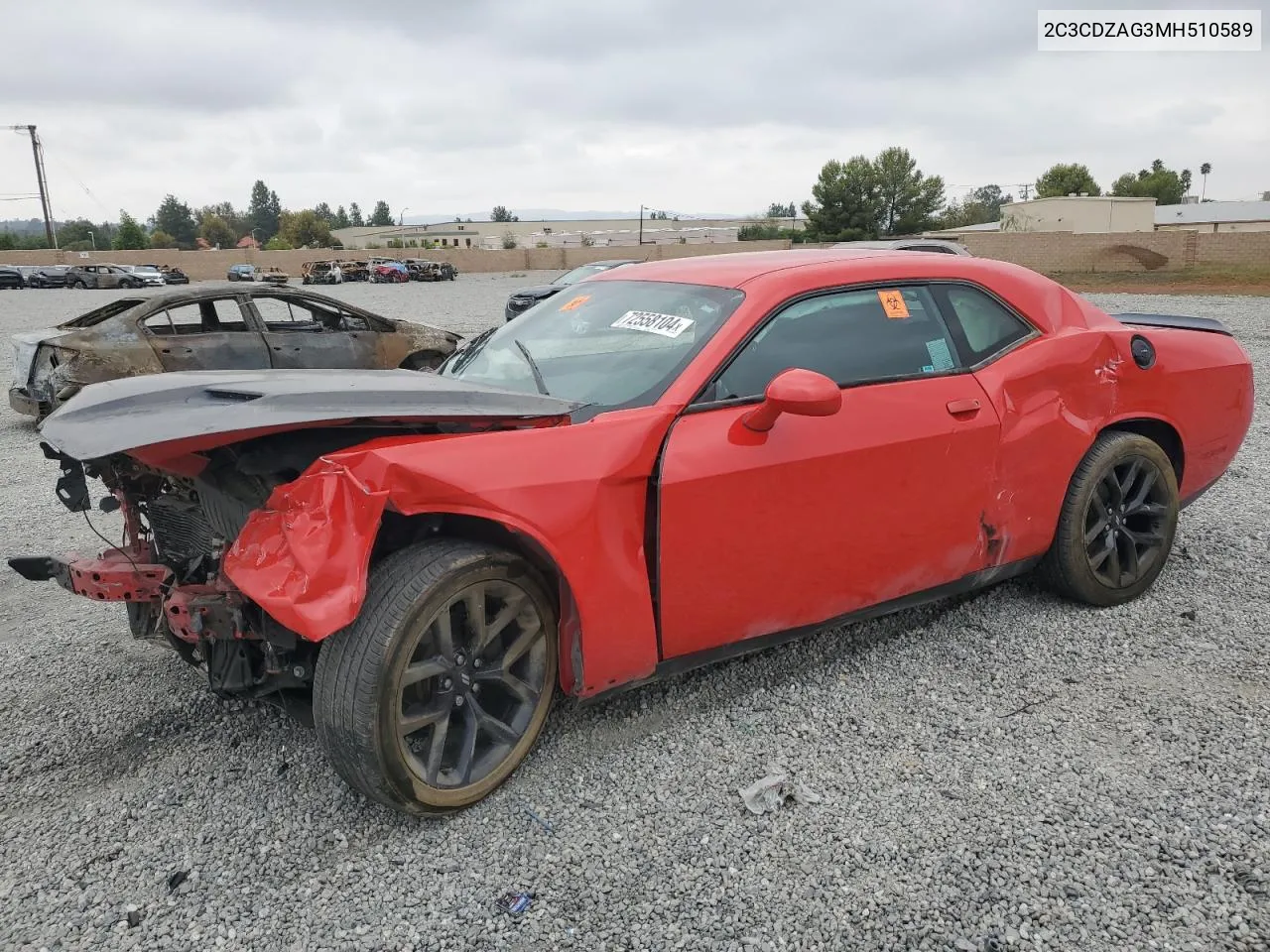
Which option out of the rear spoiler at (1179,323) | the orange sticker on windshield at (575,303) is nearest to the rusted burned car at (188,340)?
the orange sticker on windshield at (575,303)

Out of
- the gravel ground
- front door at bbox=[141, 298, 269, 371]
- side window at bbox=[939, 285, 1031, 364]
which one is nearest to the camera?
the gravel ground

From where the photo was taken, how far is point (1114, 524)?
3.77m

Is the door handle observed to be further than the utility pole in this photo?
No

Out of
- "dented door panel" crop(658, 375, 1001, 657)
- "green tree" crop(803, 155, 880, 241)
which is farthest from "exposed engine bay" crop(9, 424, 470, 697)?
"green tree" crop(803, 155, 880, 241)

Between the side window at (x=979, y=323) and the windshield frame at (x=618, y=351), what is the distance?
3.10ft

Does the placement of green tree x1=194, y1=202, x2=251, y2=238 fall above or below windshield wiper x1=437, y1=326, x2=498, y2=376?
above

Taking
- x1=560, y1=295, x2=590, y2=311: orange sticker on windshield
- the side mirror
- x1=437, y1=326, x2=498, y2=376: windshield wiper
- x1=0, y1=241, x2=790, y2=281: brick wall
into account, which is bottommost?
the side mirror

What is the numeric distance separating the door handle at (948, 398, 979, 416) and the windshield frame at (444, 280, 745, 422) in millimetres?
865

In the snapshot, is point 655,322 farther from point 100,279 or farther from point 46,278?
point 46,278

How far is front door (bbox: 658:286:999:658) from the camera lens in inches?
106

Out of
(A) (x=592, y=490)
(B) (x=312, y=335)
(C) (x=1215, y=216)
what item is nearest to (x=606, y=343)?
(A) (x=592, y=490)

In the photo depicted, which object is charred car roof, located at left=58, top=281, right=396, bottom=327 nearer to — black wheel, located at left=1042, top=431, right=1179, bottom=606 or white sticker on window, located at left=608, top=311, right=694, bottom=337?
white sticker on window, located at left=608, top=311, right=694, bottom=337

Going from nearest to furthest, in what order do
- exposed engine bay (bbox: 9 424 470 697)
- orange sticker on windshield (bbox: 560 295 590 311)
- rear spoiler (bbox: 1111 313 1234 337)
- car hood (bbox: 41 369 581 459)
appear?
car hood (bbox: 41 369 581 459) → exposed engine bay (bbox: 9 424 470 697) → orange sticker on windshield (bbox: 560 295 590 311) → rear spoiler (bbox: 1111 313 1234 337)

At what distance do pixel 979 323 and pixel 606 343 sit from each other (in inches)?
58.1
